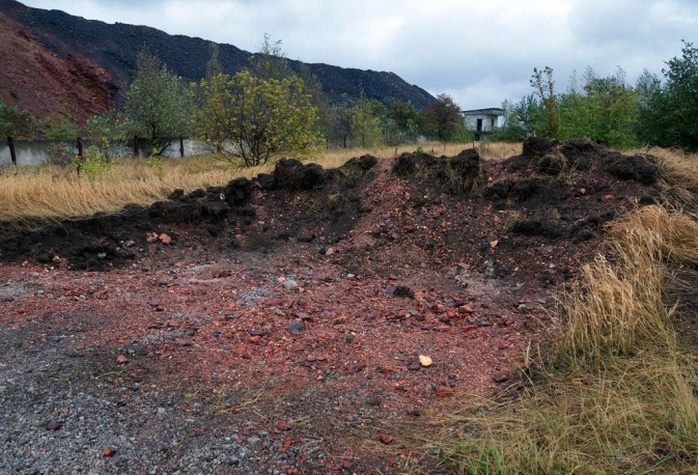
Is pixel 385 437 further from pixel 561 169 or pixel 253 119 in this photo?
pixel 253 119

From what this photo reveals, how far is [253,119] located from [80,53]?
121ft

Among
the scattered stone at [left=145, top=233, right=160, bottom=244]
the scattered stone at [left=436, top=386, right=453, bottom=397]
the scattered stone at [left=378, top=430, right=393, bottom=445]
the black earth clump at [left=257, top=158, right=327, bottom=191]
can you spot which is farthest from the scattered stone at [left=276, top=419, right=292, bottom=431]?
the black earth clump at [left=257, top=158, right=327, bottom=191]

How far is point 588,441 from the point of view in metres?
2.54

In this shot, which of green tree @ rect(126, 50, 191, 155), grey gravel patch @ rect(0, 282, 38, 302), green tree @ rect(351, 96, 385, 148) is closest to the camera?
grey gravel patch @ rect(0, 282, 38, 302)

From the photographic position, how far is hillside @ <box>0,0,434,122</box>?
32.6m

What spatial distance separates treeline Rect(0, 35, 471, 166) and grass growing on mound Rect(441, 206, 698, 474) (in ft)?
28.6

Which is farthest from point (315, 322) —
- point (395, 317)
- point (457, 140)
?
point (457, 140)

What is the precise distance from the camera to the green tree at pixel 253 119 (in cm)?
1179

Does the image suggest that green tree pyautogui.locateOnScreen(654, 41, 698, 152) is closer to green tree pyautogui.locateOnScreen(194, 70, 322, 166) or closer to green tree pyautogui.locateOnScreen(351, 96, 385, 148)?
green tree pyautogui.locateOnScreen(194, 70, 322, 166)

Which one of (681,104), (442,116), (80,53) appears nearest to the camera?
(681,104)

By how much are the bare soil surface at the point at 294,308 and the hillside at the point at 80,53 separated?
26.0 meters

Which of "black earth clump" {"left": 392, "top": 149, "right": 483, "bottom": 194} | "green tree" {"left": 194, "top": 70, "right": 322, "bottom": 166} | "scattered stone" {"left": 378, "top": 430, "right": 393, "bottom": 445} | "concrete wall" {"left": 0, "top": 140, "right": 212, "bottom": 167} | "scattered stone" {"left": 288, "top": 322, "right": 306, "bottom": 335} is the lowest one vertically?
"scattered stone" {"left": 378, "top": 430, "right": 393, "bottom": 445}

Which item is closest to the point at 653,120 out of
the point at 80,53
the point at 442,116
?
the point at 442,116

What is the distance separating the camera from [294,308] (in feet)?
13.8
